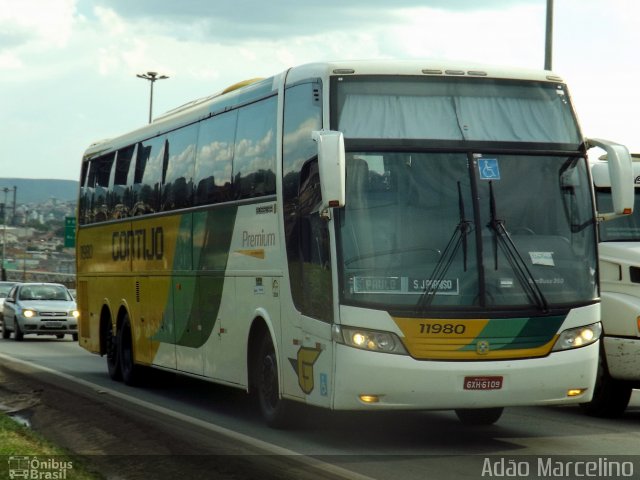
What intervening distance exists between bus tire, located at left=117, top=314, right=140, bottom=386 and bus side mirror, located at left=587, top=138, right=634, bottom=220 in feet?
30.0

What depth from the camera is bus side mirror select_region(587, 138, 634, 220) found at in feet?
38.8

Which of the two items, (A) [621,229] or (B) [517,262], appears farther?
(A) [621,229]

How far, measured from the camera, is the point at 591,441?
1235 centimetres

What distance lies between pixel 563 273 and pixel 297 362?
2482mm

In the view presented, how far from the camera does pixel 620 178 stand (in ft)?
38.9

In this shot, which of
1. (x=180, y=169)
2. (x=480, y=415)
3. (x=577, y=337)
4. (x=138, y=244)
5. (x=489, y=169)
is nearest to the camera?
(x=577, y=337)

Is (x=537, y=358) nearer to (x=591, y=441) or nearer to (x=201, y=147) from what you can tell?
(x=591, y=441)

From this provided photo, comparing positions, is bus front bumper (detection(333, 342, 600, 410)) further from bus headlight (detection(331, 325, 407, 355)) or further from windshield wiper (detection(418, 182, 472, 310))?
windshield wiper (detection(418, 182, 472, 310))

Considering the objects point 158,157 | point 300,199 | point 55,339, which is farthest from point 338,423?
point 55,339

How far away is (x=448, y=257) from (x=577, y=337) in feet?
4.42

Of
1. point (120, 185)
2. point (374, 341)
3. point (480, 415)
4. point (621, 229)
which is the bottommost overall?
point (480, 415)

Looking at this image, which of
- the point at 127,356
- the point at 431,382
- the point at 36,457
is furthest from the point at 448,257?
the point at 127,356

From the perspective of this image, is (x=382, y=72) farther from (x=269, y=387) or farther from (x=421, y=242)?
(x=269, y=387)

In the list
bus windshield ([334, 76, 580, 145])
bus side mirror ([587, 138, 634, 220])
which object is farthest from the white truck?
bus windshield ([334, 76, 580, 145])
